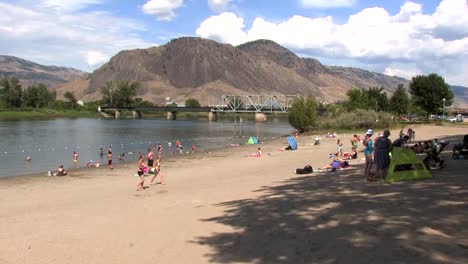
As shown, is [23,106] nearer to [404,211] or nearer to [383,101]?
[383,101]

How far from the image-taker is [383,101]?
116 metres

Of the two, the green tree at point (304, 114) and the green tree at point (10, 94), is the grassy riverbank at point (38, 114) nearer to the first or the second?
the green tree at point (10, 94)

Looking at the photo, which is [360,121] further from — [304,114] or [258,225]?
[258,225]

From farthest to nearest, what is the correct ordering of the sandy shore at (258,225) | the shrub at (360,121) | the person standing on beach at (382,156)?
1. the shrub at (360,121)
2. the person standing on beach at (382,156)
3. the sandy shore at (258,225)

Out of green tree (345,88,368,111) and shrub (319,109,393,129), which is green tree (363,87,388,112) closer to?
green tree (345,88,368,111)

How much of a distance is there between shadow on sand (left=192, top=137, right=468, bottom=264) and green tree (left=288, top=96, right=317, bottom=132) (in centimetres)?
6871

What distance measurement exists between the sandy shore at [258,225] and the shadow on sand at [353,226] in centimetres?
2

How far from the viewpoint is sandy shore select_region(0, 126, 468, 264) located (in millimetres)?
8914

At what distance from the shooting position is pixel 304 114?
83500 mm

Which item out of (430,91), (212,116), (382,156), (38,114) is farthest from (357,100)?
(38,114)

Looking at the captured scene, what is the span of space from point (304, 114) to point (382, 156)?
2672 inches

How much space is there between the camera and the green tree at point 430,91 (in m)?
91.7

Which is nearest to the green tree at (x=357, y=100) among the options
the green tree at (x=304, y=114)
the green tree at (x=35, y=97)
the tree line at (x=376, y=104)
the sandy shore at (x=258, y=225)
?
the tree line at (x=376, y=104)

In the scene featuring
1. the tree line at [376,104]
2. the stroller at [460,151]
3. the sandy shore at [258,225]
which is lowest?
the sandy shore at [258,225]
